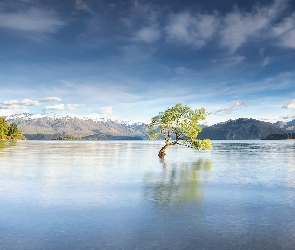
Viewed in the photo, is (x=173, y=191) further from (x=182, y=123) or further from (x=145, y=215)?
(x=182, y=123)

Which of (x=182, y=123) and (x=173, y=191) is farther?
(x=182, y=123)

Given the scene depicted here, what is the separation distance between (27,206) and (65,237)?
9786mm

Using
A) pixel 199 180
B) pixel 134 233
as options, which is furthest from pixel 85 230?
pixel 199 180

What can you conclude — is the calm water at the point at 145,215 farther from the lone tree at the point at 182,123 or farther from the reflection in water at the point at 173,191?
the lone tree at the point at 182,123

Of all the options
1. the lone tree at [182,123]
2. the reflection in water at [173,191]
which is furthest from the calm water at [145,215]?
the lone tree at [182,123]

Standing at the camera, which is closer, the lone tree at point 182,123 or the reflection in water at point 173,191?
the reflection in water at point 173,191

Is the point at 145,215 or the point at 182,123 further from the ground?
the point at 182,123

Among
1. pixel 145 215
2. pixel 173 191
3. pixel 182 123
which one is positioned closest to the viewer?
pixel 145 215

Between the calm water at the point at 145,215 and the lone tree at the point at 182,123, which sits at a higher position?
the lone tree at the point at 182,123

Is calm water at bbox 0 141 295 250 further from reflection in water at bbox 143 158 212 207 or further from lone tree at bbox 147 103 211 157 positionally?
lone tree at bbox 147 103 211 157

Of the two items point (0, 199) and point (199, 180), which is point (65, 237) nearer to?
point (0, 199)

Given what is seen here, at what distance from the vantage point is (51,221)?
21469mm

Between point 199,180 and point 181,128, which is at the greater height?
point 181,128

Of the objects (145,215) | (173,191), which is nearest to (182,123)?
(173,191)
